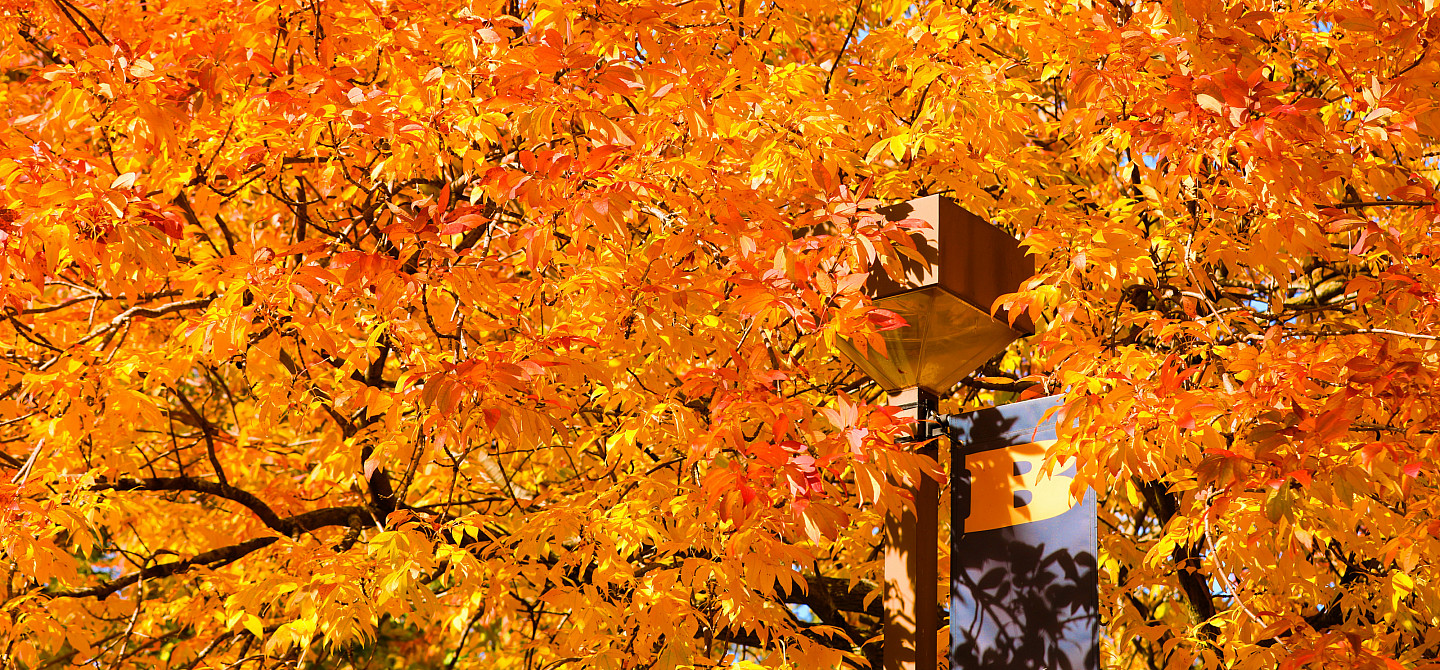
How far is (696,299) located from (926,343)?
2.87 feet

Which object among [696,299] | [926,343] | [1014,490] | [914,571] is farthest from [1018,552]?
[696,299]

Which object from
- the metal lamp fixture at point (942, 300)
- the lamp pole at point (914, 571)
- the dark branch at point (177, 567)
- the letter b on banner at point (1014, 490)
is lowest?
the dark branch at point (177, 567)

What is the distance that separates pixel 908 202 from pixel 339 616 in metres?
2.33

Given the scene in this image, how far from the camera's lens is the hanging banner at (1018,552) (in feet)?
10.9

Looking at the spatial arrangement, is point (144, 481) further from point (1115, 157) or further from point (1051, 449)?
point (1115, 157)

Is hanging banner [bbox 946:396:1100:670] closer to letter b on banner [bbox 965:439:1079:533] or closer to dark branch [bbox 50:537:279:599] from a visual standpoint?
letter b on banner [bbox 965:439:1079:533]

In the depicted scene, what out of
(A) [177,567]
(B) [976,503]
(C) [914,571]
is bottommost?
(A) [177,567]

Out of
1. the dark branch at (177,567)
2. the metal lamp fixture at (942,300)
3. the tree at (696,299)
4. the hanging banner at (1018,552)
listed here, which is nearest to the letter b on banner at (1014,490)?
the hanging banner at (1018,552)

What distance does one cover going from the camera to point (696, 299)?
412cm

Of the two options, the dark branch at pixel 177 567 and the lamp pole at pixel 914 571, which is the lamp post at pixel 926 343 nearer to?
the lamp pole at pixel 914 571

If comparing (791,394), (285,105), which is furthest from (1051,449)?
(285,105)

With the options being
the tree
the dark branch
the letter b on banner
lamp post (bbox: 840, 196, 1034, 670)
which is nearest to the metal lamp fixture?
lamp post (bbox: 840, 196, 1034, 670)

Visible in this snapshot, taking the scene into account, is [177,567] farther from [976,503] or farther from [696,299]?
[976,503]

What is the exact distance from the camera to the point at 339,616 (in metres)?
4.10
